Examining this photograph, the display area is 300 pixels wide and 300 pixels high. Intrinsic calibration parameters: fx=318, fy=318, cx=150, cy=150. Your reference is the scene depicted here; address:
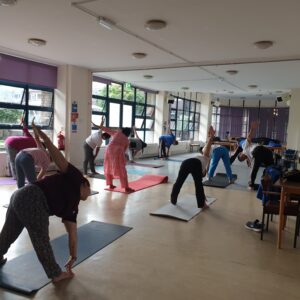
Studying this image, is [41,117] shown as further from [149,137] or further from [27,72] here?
[149,137]

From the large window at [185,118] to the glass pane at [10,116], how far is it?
23.2 feet

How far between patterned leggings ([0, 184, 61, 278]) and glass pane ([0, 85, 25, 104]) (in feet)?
15.9

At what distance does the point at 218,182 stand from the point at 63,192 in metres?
4.89

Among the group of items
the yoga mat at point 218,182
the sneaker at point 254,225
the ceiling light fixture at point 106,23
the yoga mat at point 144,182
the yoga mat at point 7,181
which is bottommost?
the yoga mat at point 7,181

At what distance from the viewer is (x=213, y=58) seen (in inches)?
243

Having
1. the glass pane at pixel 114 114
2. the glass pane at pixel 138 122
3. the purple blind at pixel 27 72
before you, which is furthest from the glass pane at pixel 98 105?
the glass pane at pixel 138 122

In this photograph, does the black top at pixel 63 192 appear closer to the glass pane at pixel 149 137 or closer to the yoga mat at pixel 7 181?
the yoga mat at pixel 7 181

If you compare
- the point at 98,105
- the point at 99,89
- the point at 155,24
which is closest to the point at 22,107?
the point at 98,105

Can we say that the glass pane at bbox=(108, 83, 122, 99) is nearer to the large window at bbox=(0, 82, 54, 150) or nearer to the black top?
the large window at bbox=(0, 82, 54, 150)

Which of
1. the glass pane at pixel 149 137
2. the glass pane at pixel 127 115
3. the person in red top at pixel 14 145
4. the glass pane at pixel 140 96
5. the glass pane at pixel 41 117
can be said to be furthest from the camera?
the glass pane at pixel 149 137

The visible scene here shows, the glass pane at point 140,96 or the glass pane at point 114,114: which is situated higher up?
the glass pane at point 140,96

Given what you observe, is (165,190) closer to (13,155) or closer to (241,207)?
(241,207)

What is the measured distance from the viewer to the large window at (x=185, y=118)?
43.8 ft

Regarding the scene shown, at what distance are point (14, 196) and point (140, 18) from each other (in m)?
2.77
